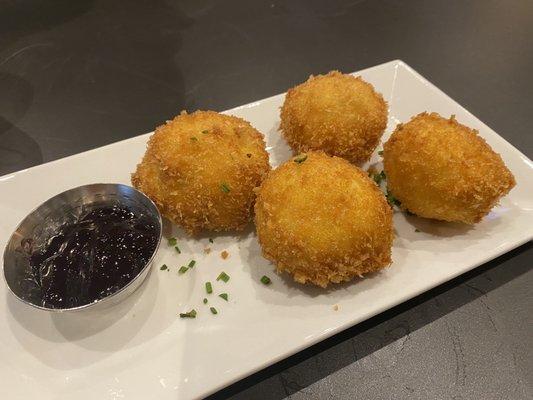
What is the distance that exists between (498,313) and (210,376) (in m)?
1.64

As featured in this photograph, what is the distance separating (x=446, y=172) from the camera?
262cm

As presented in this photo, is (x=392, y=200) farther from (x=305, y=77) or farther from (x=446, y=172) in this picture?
(x=305, y=77)

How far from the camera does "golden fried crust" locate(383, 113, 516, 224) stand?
8.45ft

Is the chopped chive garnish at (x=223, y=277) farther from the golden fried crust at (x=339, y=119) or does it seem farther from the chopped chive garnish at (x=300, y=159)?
the golden fried crust at (x=339, y=119)

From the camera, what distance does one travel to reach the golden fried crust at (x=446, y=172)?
8.45 ft

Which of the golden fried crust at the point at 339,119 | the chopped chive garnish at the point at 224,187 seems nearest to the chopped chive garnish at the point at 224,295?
the chopped chive garnish at the point at 224,187

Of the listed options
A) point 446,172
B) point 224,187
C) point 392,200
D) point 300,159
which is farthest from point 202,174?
point 446,172

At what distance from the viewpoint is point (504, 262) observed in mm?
2729

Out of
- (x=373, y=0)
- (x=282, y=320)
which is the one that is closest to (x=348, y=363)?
(x=282, y=320)

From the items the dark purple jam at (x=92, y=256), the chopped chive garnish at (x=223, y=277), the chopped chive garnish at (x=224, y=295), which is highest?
the dark purple jam at (x=92, y=256)

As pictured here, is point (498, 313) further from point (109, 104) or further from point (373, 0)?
point (373, 0)

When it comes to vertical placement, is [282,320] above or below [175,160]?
below

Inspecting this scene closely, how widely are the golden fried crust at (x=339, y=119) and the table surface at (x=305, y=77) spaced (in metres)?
1.06

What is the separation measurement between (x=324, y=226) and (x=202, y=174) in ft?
2.62
